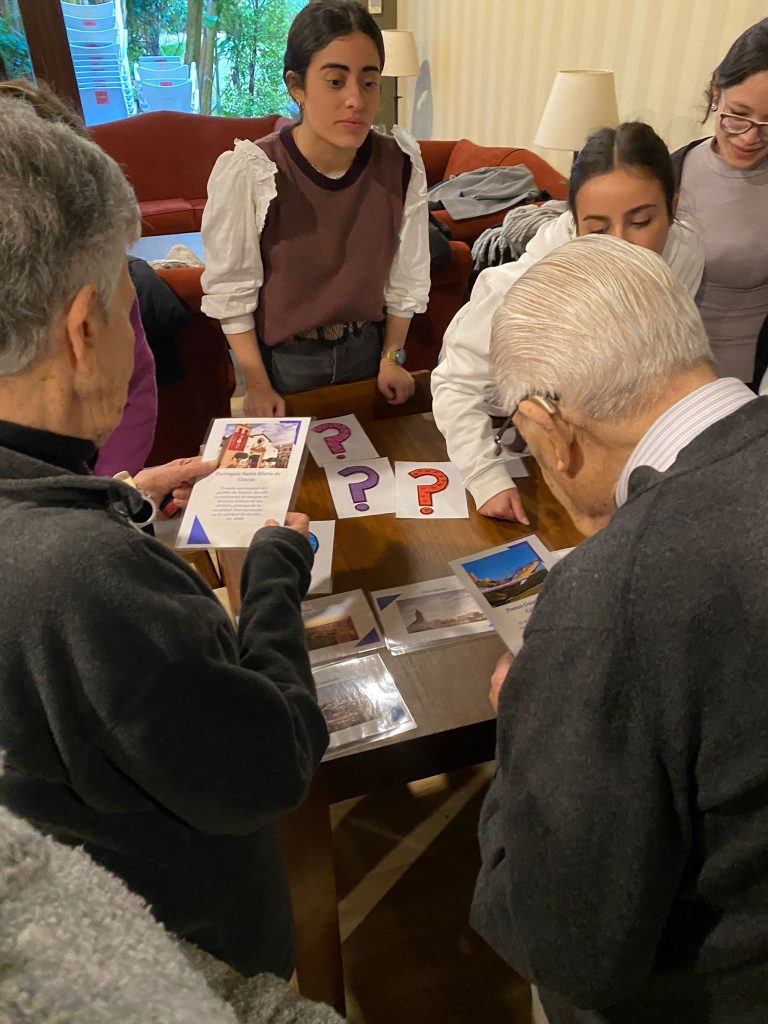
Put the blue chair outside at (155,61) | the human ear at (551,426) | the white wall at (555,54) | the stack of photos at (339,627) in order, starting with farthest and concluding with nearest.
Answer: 1. the blue chair outside at (155,61)
2. the white wall at (555,54)
3. the stack of photos at (339,627)
4. the human ear at (551,426)

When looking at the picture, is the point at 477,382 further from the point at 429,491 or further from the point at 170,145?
the point at 170,145

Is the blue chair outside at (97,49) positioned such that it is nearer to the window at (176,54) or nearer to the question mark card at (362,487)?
the window at (176,54)

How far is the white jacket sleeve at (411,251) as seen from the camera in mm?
1961

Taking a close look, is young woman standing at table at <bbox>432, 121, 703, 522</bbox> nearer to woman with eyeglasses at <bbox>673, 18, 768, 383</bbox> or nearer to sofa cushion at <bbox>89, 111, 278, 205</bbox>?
woman with eyeglasses at <bbox>673, 18, 768, 383</bbox>

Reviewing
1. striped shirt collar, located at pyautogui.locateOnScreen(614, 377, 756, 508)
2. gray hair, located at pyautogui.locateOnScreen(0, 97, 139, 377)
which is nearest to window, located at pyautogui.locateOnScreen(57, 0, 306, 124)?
gray hair, located at pyautogui.locateOnScreen(0, 97, 139, 377)

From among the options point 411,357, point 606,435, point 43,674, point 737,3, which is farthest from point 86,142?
point 737,3

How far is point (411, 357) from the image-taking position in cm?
332

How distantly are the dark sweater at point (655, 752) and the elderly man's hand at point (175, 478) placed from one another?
82 centimetres

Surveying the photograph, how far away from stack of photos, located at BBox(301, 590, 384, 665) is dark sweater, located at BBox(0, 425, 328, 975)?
290 millimetres

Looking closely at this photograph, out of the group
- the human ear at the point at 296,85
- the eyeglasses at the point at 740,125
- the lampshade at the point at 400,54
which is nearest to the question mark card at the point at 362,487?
the human ear at the point at 296,85

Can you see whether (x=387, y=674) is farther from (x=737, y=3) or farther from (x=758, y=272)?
(x=737, y=3)

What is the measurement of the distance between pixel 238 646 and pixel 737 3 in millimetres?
3417

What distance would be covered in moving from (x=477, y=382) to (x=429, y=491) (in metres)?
0.27

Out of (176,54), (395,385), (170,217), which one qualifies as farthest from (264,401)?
(176,54)
